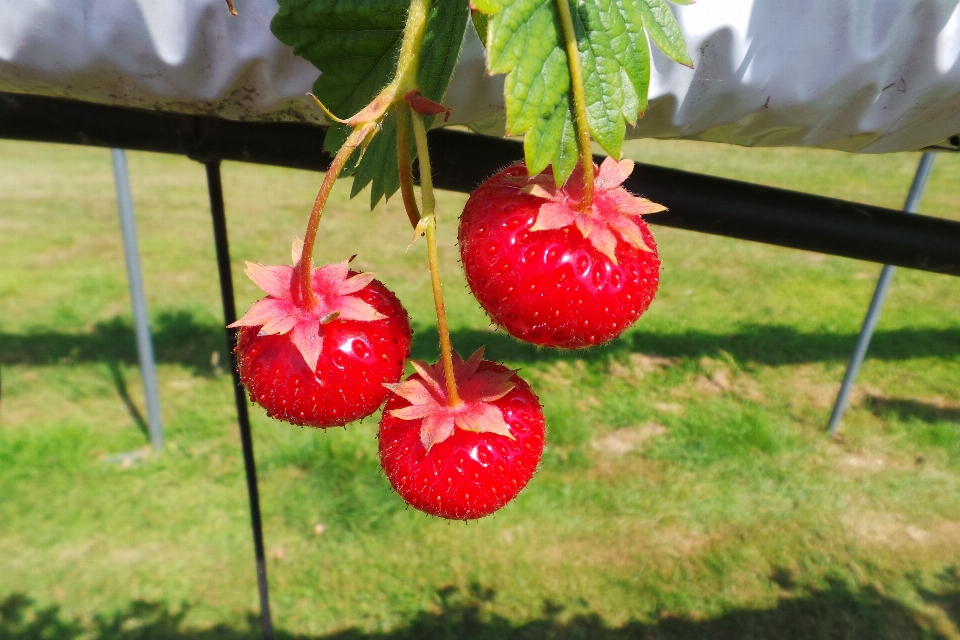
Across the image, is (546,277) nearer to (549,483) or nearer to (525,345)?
(549,483)

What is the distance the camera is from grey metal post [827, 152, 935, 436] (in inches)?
108

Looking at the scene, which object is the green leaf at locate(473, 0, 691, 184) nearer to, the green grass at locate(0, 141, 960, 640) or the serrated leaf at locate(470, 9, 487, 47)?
the serrated leaf at locate(470, 9, 487, 47)

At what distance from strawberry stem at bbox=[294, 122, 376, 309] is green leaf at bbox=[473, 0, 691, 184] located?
8 cm

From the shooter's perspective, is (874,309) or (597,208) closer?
(597,208)

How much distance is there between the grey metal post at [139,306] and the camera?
2.85 meters

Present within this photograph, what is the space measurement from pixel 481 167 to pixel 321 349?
0.24m

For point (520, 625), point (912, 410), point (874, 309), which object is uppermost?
point (874, 309)

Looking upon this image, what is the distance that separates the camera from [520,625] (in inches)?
92.4

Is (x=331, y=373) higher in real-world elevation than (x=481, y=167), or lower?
lower

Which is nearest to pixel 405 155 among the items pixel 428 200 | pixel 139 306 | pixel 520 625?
pixel 428 200

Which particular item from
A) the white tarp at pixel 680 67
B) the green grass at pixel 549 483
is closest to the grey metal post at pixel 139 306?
the green grass at pixel 549 483

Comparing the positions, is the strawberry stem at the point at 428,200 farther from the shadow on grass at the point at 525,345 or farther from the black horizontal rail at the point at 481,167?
the shadow on grass at the point at 525,345

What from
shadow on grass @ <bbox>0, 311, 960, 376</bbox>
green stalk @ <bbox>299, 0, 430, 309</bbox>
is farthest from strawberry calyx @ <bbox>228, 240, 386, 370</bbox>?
shadow on grass @ <bbox>0, 311, 960, 376</bbox>

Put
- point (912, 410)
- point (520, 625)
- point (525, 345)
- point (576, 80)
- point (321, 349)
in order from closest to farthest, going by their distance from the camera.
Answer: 1. point (576, 80)
2. point (321, 349)
3. point (520, 625)
4. point (912, 410)
5. point (525, 345)
